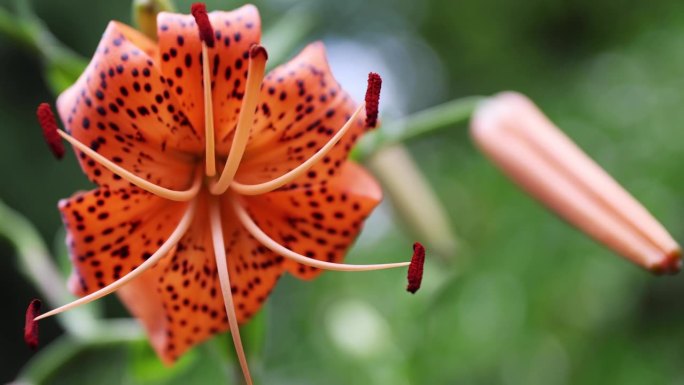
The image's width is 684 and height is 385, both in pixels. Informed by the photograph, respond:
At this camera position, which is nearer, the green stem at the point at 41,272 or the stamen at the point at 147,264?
the stamen at the point at 147,264

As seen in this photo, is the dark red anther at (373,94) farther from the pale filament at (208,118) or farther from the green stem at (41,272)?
the green stem at (41,272)

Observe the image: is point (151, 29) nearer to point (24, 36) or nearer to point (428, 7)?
point (24, 36)

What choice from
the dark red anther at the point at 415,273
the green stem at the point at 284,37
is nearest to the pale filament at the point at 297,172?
the dark red anther at the point at 415,273

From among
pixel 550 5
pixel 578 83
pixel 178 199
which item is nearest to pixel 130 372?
pixel 178 199

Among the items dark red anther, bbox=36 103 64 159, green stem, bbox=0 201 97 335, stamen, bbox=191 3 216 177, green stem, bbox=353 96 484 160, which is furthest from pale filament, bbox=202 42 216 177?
green stem, bbox=0 201 97 335

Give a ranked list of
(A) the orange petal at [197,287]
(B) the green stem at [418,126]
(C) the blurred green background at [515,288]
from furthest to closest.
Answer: (C) the blurred green background at [515,288] → (B) the green stem at [418,126] → (A) the orange petal at [197,287]

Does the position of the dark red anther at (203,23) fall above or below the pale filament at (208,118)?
above
